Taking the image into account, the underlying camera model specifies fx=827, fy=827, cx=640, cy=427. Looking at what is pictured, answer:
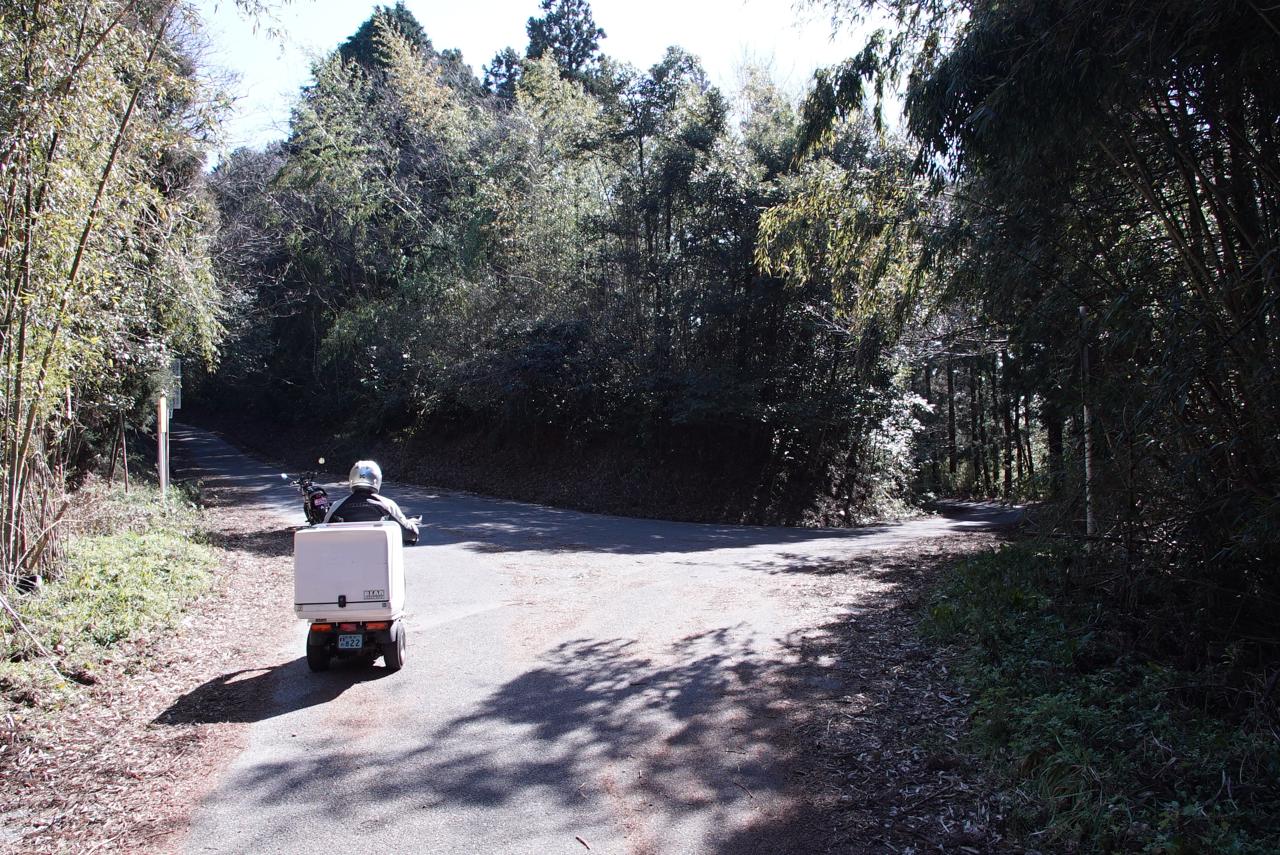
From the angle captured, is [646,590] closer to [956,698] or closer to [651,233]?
[956,698]

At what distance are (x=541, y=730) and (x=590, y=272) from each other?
18.2 metres

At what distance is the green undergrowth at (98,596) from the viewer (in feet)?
18.7

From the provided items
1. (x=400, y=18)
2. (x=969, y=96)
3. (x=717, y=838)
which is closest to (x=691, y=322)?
(x=969, y=96)

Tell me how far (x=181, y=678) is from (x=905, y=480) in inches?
774

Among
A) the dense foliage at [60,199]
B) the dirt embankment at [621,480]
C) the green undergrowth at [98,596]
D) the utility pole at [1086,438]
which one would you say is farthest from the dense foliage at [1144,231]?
the dirt embankment at [621,480]

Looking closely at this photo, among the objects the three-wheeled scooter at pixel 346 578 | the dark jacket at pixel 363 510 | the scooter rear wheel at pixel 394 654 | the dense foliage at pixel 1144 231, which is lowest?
the scooter rear wheel at pixel 394 654

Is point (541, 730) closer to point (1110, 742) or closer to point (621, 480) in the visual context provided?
point (1110, 742)

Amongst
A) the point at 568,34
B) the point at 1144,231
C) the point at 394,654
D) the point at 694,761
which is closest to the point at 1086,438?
the point at 1144,231

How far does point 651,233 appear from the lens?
2066cm

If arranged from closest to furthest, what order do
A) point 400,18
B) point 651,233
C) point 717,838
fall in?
point 717,838 < point 651,233 < point 400,18

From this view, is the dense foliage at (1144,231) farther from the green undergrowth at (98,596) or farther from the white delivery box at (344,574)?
the green undergrowth at (98,596)

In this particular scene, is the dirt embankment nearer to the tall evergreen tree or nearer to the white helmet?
the white helmet

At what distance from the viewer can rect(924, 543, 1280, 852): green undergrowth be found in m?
3.32

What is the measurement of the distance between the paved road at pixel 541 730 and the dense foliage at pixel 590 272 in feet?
26.8
